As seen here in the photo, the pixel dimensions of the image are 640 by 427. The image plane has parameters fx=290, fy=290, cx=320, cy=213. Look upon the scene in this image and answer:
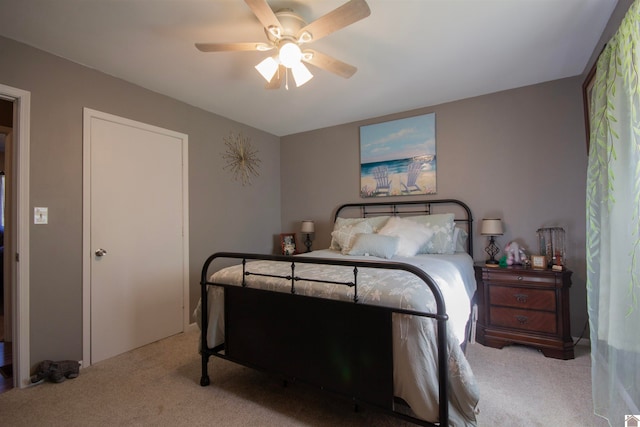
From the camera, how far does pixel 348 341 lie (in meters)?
1.53

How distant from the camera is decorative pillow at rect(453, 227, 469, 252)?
3.03m

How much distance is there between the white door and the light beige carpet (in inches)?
15.5

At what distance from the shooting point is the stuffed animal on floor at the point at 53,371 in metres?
2.10

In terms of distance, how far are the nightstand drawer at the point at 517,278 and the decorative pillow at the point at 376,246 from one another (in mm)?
911

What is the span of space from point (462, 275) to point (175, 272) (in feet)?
9.11

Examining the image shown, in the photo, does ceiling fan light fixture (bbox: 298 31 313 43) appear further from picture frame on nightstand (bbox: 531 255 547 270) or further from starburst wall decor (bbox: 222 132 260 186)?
picture frame on nightstand (bbox: 531 255 547 270)

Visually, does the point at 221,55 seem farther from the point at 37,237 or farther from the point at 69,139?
the point at 37,237

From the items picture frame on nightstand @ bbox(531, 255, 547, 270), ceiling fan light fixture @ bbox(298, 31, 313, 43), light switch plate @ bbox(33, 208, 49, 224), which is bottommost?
picture frame on nightstand @ bbox(531, 255, 547, 270)

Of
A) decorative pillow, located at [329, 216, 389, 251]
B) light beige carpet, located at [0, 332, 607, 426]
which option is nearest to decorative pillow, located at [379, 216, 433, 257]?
decorative pillow, located at [329, 216, 389, 251]

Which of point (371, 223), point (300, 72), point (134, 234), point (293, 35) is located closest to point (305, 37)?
point (293, 35)

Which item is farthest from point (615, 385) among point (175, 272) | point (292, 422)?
point (175, 272)

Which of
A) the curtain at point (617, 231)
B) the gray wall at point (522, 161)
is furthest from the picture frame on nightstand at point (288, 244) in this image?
the curtain at point (617, 231)

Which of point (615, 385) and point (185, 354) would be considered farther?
point (185, 354)

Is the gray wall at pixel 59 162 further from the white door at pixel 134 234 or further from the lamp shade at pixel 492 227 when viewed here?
the lamp shade at pixel 492 227
